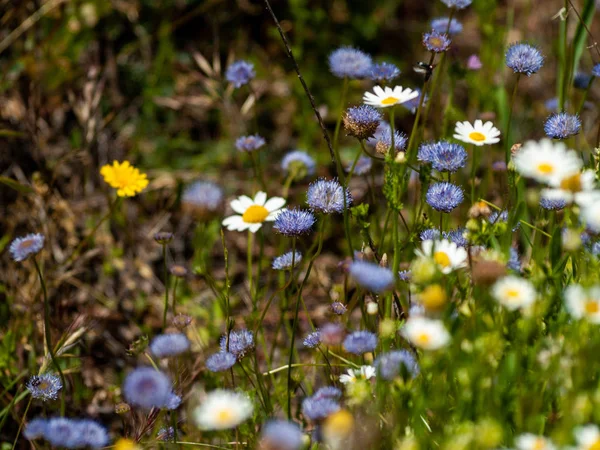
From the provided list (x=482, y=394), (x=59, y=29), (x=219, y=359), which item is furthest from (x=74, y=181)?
(x=482, y=394)

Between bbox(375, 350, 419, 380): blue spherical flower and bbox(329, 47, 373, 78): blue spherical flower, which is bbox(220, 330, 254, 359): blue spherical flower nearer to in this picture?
bbox(375, 350, 419, 380): blue spherical flower

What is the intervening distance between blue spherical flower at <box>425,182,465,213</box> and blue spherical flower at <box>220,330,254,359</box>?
1.47ft

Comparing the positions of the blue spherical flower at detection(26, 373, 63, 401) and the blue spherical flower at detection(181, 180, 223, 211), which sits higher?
the blue spherical flower at detection(181, 180, 223, 211)

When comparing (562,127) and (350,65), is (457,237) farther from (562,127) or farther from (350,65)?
(350,65)

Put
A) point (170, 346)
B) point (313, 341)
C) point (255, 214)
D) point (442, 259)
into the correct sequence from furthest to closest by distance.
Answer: point (255, 214)
point (313, 341)
point (170, 346)
point (442, 259)

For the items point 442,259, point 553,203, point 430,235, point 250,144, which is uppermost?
point 250,144

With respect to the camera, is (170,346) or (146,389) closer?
(146,389)

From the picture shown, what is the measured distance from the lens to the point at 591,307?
1.03m

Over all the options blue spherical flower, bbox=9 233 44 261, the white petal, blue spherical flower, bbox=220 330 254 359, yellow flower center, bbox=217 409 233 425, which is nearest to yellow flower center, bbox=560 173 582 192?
yellow flower center, bbox=217 409 233 425

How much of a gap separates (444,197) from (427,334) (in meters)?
0.47

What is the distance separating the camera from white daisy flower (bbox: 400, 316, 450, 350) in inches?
39.8

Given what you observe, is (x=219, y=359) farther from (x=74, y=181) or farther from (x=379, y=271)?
(x=74, y=181)

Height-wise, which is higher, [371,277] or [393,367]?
[371,277]

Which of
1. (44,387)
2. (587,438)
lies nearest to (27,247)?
(44,387)
